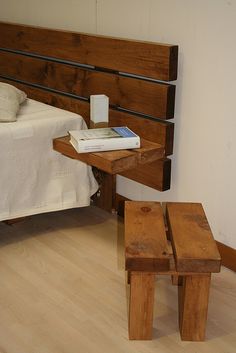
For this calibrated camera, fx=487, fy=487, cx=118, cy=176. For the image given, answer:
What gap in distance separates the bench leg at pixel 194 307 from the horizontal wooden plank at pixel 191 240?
0.06m

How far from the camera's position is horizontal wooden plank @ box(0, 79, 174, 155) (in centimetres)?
225

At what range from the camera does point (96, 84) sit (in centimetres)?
252

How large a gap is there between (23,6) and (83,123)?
3.35 feet

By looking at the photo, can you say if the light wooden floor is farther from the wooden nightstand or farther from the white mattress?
the wooden nightstand

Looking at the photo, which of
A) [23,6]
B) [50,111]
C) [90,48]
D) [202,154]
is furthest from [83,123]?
[23,6]

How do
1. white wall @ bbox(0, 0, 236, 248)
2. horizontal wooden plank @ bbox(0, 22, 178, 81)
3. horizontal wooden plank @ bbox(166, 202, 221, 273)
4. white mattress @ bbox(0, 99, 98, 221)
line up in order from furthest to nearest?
white mattress @ bbox(0, 99, 98, 221), horizontal wooden plank @ bbox(0, 22, 178, 81), white wall @ bbox(0, 0, 236, 248), horizontal wooden plank @ bbox(166, 202, 221, 273)

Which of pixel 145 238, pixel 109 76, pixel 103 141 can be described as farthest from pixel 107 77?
pixel 145 238

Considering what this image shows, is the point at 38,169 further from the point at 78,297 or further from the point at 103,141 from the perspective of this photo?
the point at 78,297

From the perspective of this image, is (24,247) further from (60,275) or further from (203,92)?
(203,92)

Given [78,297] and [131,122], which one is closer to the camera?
[78,297]

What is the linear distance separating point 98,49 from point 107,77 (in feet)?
0.50

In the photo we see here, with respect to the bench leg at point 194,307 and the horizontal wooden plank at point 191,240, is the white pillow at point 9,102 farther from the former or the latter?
the bench leg at point 194,307

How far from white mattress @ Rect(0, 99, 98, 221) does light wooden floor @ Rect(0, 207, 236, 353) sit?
19 centimetres

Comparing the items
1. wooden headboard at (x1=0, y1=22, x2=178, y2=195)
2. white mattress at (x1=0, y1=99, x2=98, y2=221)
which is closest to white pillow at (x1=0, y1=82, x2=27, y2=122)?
white mattress at (x1=0, y1=99, x2=98, y2=221)
